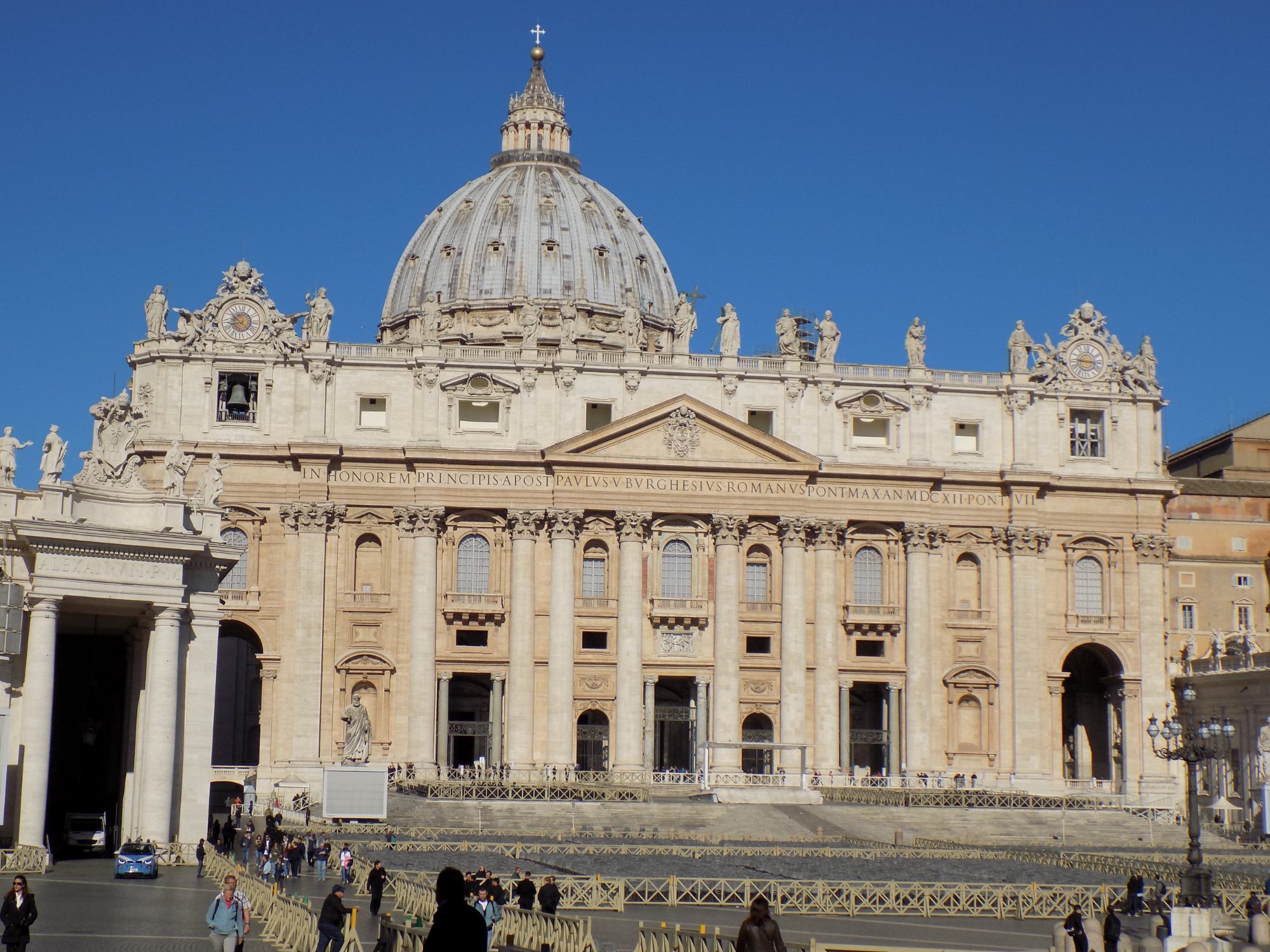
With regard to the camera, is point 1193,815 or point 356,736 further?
point 356,736

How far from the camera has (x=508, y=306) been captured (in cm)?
10525

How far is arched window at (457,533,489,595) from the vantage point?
74.9 m

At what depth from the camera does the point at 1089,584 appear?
79312 mm

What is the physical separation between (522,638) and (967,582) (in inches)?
719

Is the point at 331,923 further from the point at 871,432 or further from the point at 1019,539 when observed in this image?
the point at 1019,539

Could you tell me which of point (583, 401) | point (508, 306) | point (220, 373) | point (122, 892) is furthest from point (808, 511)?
point (122, 892)

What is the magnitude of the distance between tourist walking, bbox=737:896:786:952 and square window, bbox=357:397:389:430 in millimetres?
56627

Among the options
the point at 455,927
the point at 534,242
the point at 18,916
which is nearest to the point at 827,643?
the point at 534,242

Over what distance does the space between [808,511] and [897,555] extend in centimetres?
420

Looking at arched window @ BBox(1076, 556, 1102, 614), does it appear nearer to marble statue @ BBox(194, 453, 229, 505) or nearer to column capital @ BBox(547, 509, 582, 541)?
column capital @ BBox(547, 509, 582, 541)

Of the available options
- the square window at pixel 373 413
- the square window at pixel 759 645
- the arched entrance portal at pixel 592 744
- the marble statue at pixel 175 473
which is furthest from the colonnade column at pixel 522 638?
the marble statue at pixel 175 473

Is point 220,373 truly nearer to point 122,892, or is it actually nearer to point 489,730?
point 489,730

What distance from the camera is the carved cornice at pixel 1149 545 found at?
258ft

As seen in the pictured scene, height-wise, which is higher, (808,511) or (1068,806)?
(808,511)
